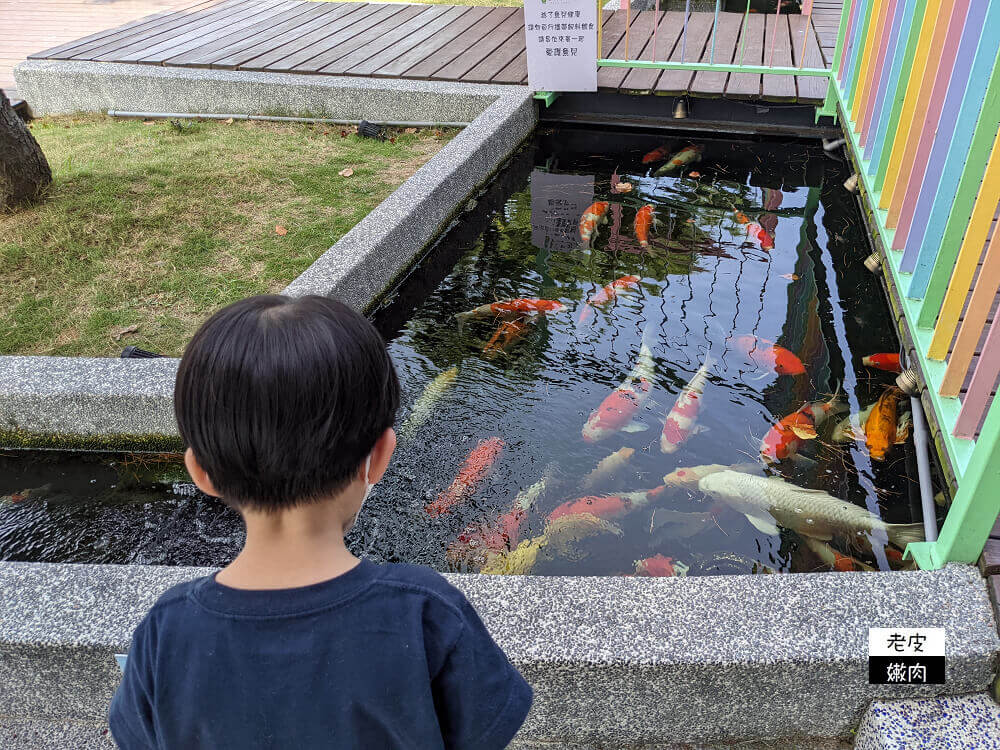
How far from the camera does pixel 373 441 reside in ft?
3.62

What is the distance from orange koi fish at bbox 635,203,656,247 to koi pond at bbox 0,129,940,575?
23 mm

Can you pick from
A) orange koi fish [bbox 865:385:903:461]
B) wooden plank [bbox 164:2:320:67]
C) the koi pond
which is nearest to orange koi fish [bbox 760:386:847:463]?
the koi pond

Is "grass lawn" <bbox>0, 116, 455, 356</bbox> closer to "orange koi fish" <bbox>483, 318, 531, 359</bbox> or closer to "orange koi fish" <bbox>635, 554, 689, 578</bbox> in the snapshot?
"orange koi fish" <bbox>483, 318, 531, 359</bbox>

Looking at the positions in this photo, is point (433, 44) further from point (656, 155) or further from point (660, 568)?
point (660, 568)

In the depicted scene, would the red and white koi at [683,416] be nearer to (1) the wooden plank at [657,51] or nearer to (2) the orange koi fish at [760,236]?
(2) the orange koi fish at [760,236]

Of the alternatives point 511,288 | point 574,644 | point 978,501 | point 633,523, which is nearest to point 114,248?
point 511,288

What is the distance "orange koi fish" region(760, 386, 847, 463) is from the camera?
3273 millimetres

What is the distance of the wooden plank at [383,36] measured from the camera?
6.94m

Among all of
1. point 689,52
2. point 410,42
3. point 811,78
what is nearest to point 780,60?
point 811,78

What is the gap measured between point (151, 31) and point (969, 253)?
27.4 ft

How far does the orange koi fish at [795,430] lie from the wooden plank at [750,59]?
3.69 m

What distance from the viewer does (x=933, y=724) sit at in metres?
2.00

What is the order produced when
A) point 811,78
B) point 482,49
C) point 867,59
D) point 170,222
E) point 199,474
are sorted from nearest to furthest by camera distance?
point 199,474, point 867,59, point 170,222, point 811,78, point 482,49

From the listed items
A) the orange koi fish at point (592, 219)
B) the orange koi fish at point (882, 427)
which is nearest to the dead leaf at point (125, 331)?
the orange koi fish at point (592, 219)
